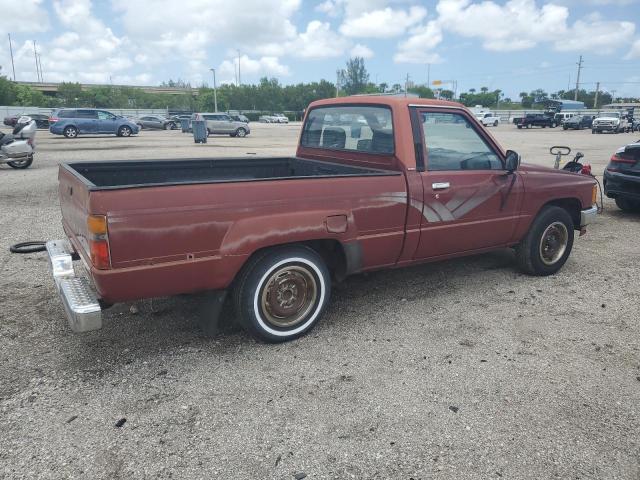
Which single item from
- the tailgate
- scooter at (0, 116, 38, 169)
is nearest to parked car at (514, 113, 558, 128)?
scooter at (0, 116, 38, 169)

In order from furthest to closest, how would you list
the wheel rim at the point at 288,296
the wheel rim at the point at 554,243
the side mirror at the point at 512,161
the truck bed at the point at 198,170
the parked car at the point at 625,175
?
the parked car at the point at 625,175 < the wheel rim at the point at 554,243 < the side mirror at the point at 512,161 < the truck bed at the point at 198,170 < the wheel rim at the point at 288,296

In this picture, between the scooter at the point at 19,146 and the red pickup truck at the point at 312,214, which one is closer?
the red pickup truck at the point at 312,214

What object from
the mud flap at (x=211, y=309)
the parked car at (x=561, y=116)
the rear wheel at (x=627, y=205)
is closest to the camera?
the mud flap at (x=211, y=309)

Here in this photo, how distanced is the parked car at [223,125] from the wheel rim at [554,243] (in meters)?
30.0

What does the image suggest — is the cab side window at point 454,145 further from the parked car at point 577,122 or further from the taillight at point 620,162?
the parked car at point 577,122

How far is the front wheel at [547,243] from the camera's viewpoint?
511 centimetres

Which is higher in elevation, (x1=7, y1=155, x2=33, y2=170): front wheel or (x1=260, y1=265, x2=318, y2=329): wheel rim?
Answer: (x1=7, y1=155, x2=33, y2=170): front wheel

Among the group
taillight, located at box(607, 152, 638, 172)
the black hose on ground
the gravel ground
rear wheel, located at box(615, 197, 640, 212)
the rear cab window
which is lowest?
the gravel ground

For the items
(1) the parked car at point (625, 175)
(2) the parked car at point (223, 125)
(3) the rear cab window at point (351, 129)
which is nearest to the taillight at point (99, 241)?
(3) the rear cab window at point (351, 129)

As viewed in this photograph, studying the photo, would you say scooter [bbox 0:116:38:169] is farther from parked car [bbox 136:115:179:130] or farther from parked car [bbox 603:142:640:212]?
parked car [bbox 136:115:179:130]

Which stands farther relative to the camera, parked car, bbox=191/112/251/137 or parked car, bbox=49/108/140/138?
parked car, bbox=191/112/251/137

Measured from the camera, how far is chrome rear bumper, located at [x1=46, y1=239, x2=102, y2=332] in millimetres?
2949

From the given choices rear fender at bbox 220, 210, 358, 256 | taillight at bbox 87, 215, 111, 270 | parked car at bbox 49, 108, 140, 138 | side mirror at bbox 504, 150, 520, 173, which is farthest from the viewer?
parked car at bbox 49, 108, 140, 138

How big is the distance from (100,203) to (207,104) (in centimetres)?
10218
